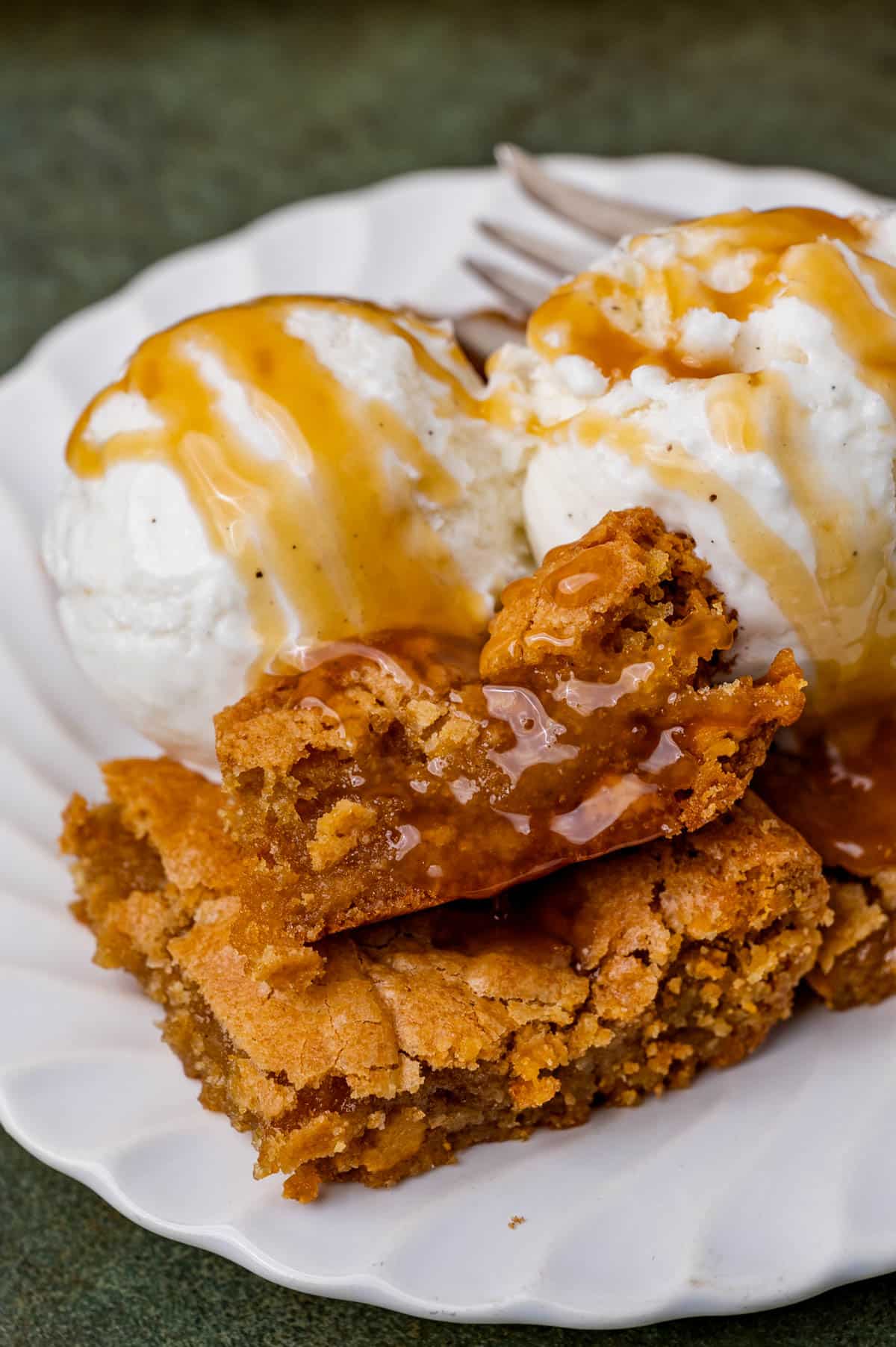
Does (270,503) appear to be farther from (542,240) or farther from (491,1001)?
(542,240)

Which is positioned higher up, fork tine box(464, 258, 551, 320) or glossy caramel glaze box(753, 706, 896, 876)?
fork tine box(464, 258, 551, 320)

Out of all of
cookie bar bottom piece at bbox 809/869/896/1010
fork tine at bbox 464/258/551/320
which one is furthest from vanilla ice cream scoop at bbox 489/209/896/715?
fork tine at bbox 464/258/551/320

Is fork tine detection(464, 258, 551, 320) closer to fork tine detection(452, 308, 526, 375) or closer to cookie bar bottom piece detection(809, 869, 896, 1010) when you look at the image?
fork tine detection(452, 308, 526, 375)

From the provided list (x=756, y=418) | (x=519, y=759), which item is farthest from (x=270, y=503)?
(x=756, y=418)

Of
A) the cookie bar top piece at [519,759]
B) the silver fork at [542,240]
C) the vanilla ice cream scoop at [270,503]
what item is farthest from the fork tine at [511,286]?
the cookie bar top piece at [519,759]

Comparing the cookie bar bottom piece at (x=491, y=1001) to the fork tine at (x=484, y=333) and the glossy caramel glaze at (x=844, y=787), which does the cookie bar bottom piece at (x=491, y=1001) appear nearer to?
the glossy caramel glaze at (x=844, y=787)

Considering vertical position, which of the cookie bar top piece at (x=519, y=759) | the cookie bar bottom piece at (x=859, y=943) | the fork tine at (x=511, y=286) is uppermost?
the fork tine at (x=511, y=286)
